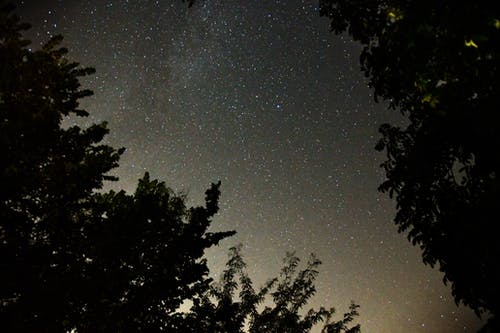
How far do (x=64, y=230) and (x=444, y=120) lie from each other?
316 inches

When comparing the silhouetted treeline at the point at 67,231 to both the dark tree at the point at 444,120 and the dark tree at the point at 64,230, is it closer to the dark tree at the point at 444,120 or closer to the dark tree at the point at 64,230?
the dark tree at the point at 64,230

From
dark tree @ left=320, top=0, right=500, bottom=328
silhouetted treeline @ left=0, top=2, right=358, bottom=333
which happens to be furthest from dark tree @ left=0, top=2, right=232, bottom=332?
dark tree @ left=320, top=0, right=500, bottom=328

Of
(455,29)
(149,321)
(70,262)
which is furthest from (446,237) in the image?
(70,262)

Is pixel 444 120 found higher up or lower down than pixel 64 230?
lower down

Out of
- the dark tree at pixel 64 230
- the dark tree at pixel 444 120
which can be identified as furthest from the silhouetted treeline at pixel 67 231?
the dark tree at pixel 444 120

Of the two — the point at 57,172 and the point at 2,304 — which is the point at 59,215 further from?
the point at 2,304

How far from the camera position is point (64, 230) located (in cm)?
869

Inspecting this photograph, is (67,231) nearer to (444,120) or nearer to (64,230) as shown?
(64,230)

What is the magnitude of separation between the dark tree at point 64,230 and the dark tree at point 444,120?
5809mm

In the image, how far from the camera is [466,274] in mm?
5738

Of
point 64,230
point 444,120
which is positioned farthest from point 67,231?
point 444,120

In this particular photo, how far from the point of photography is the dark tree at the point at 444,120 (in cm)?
457

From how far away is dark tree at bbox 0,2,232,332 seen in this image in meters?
7.77

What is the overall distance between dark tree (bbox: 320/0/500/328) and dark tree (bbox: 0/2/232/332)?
5.81 metres
